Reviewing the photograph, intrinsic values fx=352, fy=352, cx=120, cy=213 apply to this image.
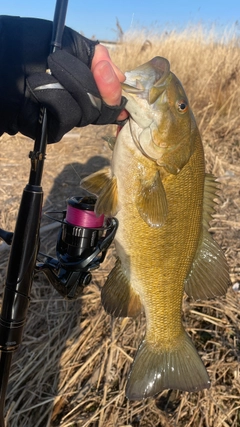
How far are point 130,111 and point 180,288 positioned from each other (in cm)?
81

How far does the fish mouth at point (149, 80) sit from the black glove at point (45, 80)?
0.50ft

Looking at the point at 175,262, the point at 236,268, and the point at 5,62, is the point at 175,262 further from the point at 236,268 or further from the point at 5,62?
the point at 236,268

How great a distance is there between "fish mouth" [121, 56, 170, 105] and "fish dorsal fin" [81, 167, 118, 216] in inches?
13.4

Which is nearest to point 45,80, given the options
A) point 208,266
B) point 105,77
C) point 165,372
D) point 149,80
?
point 105,77

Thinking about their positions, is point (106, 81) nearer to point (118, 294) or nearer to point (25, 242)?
point (25, 242)

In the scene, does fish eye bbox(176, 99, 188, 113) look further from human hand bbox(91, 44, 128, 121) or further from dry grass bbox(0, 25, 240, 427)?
dry grass bbox(0, 25, 240, 427)

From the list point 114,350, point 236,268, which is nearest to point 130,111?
point 114,350

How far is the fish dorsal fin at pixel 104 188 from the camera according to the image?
4.62 ft

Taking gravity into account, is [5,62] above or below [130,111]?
above

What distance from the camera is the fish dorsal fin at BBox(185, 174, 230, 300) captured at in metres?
1.62

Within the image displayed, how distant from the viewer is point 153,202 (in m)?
1.41

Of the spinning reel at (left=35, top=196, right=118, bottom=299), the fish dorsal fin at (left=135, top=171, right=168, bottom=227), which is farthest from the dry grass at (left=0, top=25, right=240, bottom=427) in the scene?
the fish dorsal fin at (left=135, top=171, right=168, bottom=227)

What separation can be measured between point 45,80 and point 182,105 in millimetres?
627

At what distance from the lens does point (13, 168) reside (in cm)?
446
